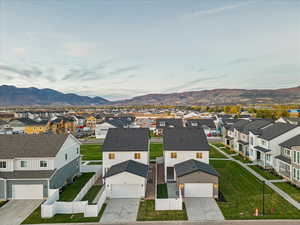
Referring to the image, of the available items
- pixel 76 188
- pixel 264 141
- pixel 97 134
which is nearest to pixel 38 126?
pixel 97 134

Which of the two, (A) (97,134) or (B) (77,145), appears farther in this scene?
(A) (97,134)

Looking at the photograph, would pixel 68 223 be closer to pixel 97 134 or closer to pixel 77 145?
pixel 77 145

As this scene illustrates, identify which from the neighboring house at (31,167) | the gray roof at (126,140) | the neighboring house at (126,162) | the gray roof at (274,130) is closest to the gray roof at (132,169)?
the neighboring house at (126,162)

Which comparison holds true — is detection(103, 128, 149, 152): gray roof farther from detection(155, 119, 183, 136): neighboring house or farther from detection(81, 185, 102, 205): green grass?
detection(155, 119, 183, 136): neighboring house

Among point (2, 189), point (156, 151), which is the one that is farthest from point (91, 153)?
point (2, 189)

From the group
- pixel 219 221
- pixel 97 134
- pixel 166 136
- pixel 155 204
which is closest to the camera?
pixel 219 221

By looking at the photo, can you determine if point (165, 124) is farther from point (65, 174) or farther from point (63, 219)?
point (63, 219)
